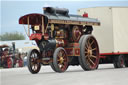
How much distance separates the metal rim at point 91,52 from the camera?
21.0 m

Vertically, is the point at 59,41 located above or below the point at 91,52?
Answer: above

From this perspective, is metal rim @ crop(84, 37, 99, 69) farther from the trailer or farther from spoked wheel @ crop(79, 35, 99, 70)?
the trailer

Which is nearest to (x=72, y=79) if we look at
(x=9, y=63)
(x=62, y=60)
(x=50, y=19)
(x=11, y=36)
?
(x=62, y=60)

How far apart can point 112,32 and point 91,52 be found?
2.23 metres

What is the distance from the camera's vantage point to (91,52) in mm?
21094

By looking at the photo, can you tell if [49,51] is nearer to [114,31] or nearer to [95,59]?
[95,59]

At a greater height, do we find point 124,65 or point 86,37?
point 86,37

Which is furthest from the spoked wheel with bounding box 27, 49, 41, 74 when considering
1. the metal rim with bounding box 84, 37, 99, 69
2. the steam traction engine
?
the metal rim with bounding box 84, 37, 99, 69

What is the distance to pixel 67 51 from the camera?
68.0ft

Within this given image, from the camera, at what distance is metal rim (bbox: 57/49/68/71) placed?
1934 cm

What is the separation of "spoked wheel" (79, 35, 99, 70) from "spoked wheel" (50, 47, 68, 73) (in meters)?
0.95

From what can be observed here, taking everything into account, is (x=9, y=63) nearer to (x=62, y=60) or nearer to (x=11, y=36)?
(x=62, y=60)

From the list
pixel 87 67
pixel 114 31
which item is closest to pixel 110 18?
pixel 114 31
